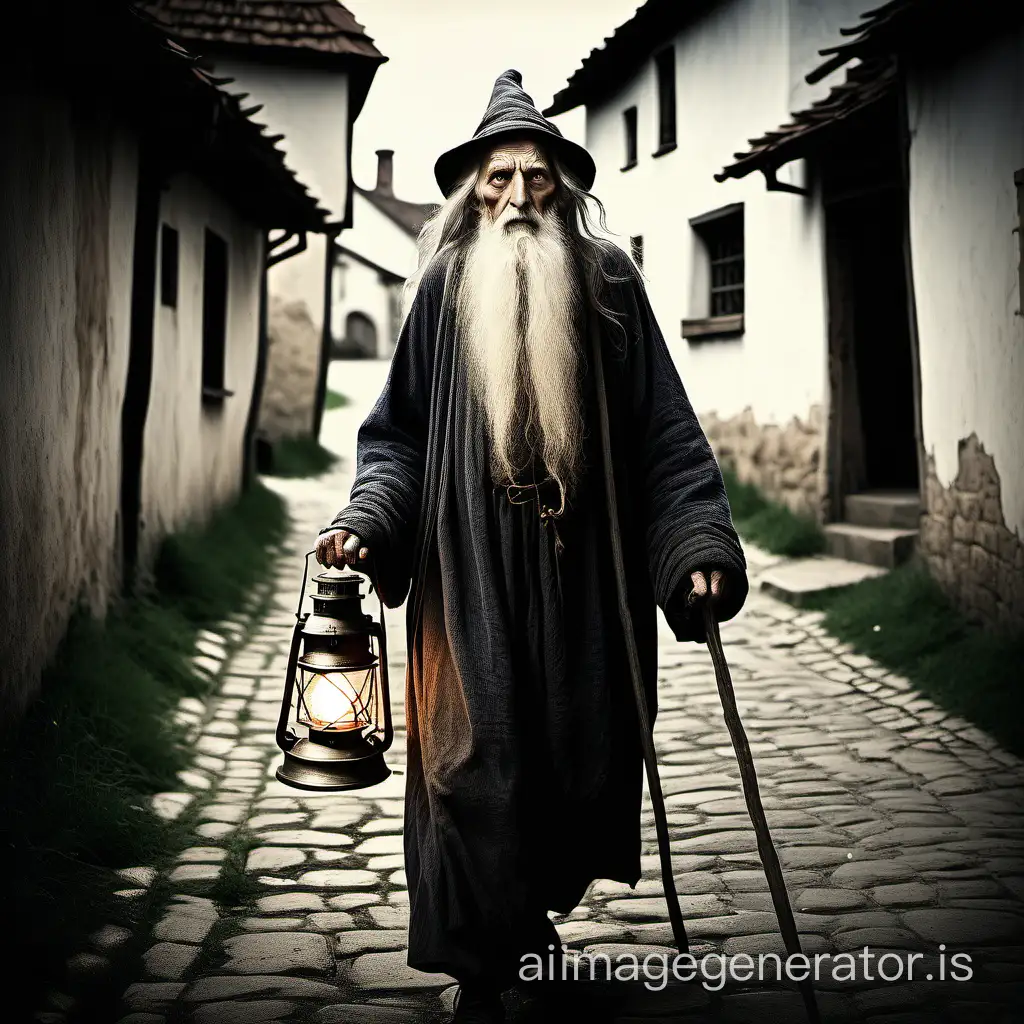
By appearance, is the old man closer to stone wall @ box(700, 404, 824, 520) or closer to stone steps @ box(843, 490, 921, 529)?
stone steps @ box(843, 490, 921, 529)

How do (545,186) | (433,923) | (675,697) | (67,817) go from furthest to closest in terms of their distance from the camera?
(675,697)
(67,817)
(545,186)
(433,923)

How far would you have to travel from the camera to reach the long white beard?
116 inches

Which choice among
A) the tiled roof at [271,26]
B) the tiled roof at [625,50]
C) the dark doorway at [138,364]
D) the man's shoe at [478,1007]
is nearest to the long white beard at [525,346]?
the man's shoe at [478,1007]

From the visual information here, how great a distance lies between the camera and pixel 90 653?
16.7 ft

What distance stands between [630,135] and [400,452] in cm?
1377

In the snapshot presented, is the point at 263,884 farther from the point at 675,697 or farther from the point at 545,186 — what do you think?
the point at 675,697

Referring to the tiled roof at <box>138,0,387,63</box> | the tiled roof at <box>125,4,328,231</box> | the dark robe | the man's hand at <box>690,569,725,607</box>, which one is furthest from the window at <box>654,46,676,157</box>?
the man's hand at <box>690,569,725,607</box>

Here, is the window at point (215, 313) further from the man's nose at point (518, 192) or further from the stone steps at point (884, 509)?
the man's nose at point (518, 192)

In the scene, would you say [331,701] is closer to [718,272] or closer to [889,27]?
[889,27]

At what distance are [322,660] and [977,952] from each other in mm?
1871

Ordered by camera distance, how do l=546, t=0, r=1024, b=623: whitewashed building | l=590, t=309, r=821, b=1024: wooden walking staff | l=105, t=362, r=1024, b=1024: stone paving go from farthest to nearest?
l=546, t=0, r=1024, b=623: whitewashed building, l=105, t=362, r=1024, b=1024: stone paving, l=590, t=309, r=821, b=1024: wooden walking staff

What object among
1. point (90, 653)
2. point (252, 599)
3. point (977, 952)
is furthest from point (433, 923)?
point (252, 599)

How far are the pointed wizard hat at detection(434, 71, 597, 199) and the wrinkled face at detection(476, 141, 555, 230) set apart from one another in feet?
0.13

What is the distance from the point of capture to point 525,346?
3000 mm
